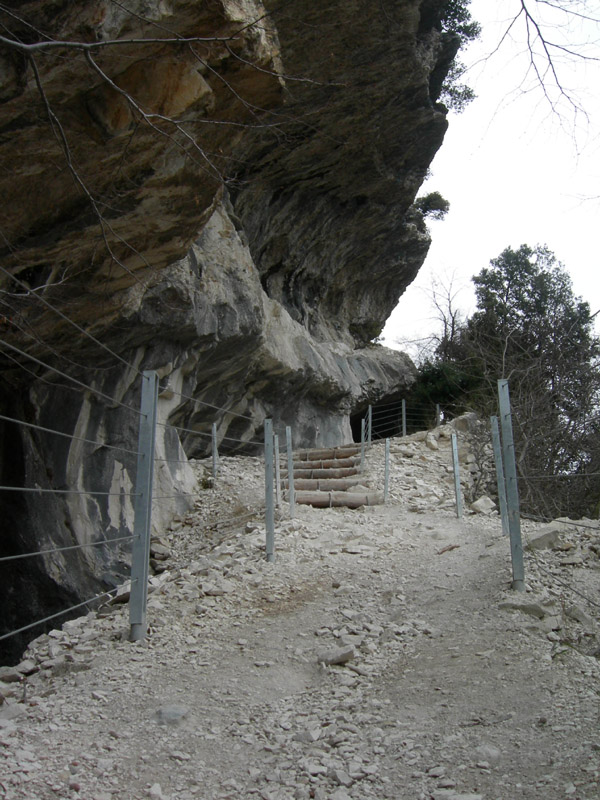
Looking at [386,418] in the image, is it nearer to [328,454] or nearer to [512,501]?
[328,454]

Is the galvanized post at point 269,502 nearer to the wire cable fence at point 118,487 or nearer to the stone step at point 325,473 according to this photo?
the wire cable fence at point 118,487

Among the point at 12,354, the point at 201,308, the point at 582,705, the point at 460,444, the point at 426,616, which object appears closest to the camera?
the point at 582,705

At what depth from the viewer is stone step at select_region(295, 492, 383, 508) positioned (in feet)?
32.7

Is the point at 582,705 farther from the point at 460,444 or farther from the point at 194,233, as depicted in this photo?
the point at 460,444

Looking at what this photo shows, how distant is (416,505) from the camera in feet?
32.8

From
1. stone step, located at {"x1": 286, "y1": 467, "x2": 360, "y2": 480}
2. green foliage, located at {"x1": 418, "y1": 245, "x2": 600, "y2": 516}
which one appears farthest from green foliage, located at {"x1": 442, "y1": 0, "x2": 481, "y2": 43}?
stone step, located at {"x1": 286, "y1": 467, "x2": 360, "y2": 480}

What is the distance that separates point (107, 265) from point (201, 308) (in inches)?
118

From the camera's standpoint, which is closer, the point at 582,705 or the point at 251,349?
the point at 582,705

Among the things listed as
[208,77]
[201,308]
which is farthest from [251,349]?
[208,77]

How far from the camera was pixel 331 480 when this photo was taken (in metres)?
11.4

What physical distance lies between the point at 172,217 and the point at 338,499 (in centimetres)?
525

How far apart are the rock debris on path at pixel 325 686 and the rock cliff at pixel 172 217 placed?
1704mm

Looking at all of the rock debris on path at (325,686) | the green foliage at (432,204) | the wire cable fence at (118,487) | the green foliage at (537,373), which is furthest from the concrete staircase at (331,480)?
the green foliage at (432,204)

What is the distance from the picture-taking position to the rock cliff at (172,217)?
4.75 m
